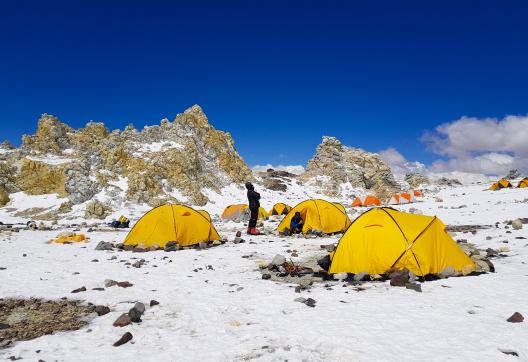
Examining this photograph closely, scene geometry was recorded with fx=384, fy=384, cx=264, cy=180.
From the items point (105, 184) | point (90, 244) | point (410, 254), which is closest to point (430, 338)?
point (410, 254)

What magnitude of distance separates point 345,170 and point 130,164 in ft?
194

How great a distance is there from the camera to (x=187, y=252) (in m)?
15.3

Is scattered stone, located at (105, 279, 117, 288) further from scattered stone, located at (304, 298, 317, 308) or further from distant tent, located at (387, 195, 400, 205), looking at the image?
distant tent, located at (387, 195, 400, 205)

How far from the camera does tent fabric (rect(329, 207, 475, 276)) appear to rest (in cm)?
995

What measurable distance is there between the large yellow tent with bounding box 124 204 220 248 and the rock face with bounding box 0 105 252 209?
20920 mm

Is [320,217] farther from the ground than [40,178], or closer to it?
closer to it

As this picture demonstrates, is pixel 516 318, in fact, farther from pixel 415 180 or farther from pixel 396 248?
pixel 415 180

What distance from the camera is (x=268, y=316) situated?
733cm

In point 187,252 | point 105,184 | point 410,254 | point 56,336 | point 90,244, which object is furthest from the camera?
point 105,184

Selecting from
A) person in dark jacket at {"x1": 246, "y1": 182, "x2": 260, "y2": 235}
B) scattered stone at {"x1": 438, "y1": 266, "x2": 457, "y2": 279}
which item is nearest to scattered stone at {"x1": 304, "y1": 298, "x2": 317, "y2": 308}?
scattered stone at {"x1": 438, "y1": 266, "x2": 457, "y2": 279}

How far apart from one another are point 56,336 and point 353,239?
739cm

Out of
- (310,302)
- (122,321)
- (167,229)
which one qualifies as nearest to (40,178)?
(167,229)

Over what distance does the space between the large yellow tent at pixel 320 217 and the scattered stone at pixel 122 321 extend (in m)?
14.4

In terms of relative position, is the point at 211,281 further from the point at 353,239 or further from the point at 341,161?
the point at 341,161
